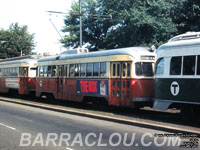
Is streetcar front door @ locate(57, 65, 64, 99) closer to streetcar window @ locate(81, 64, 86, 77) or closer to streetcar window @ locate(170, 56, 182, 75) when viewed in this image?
streetcar window @ locate(81, 64, 86, 77)

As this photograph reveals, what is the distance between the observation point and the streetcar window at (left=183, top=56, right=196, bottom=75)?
11.2 metres

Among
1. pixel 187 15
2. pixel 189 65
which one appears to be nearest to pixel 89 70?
pixel 189 65

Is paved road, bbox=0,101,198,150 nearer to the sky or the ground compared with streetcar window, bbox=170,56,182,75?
nearer to the ground

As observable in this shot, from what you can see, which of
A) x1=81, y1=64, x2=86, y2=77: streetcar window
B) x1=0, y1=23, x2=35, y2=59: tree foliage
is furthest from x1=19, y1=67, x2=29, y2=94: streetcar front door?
x1=0, y1=23, x2=35, y2=59: tree foliage

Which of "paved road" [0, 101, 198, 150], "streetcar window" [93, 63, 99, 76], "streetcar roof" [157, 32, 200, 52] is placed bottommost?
"paved road" [0, 101, 198, 150]

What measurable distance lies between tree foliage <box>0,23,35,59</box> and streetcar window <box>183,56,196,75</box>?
4223cm

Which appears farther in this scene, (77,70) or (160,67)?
(77,70)

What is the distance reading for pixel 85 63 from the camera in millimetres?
17062

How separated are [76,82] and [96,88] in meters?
2.09

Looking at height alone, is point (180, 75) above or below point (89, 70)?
below

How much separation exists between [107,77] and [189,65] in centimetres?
487

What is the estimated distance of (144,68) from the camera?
14.3 meters

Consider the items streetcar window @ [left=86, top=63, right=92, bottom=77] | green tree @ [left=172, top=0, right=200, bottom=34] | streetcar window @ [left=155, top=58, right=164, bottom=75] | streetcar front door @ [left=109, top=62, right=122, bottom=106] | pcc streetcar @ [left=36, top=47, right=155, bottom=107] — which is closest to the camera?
streetcar window @ [left=155, top=58, right=164, bottom=75]

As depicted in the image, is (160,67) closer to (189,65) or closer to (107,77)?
(189,65)
